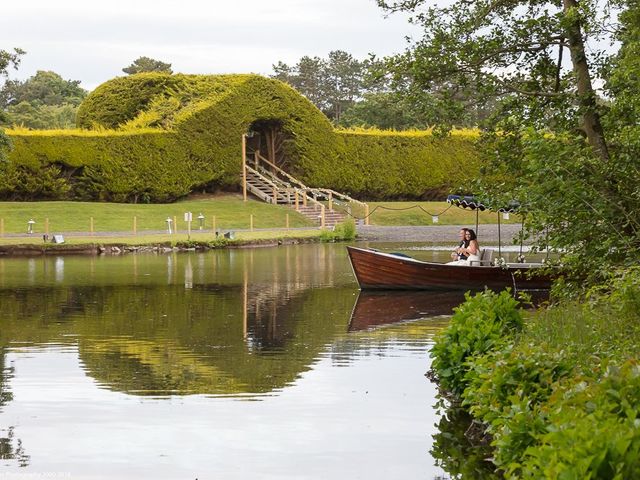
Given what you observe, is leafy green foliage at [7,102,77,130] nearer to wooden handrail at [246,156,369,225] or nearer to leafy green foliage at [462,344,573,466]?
wooden handrail at [246,156,369,225]

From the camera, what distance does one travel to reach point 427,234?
51.6 m

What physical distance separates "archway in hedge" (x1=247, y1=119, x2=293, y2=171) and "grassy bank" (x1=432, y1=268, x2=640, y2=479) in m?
49.2

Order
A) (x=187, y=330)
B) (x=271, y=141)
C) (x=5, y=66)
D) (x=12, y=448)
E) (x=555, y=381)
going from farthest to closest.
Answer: (x=271, y=141)
(x=5, y=66)
(x=187, y=330)
(x=12, y=448)
(x=555, y=381)

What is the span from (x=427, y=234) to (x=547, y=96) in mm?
35205

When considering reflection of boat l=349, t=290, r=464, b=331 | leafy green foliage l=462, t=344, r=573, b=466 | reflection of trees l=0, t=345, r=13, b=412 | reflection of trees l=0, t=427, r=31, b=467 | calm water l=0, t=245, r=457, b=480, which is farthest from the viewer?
reflection of boat l=349, t=290, r=464, b=331

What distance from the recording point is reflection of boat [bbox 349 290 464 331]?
2069cm

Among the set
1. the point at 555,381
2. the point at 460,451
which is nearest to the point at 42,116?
the point at 460,451

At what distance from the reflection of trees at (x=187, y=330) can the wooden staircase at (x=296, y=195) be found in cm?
2804

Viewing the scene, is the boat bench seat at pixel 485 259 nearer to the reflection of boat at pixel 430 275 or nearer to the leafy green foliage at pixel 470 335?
the reflection of boat at pixel 430 275

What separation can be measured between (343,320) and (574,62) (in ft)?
22.0

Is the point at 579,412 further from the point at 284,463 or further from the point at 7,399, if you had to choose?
the point at 7,399

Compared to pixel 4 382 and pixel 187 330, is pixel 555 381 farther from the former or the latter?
pixel 187 330

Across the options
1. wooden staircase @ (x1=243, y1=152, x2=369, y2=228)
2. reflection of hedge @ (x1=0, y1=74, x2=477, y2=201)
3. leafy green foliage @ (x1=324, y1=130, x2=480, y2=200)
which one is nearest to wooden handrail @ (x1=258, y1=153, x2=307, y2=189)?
wooden staircase @ (x1=243, y1=152, x2=369, y2=228)

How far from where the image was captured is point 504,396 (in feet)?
29.4
